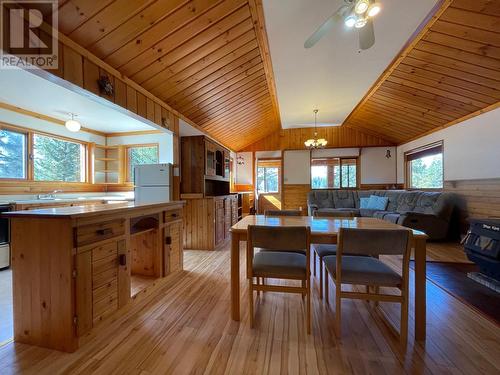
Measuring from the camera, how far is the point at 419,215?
13.5 feet

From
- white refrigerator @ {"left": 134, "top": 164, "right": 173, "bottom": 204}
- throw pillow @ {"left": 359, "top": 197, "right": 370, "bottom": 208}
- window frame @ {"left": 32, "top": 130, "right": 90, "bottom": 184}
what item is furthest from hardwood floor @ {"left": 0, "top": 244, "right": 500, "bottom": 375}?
throw pillow @ {"left": 359, "top": 197, "right": 370, "bottom": 208}

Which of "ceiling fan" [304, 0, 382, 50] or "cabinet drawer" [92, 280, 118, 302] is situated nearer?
"cabinet drawer" [92, 280, 118, 302]

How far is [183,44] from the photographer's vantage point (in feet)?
7.68

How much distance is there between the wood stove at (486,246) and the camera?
2.21m

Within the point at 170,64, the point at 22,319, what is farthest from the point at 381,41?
the point at 22,319

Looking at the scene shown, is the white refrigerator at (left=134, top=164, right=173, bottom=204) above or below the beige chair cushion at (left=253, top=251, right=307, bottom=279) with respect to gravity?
above

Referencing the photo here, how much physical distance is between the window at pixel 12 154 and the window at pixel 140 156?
5.69 ft

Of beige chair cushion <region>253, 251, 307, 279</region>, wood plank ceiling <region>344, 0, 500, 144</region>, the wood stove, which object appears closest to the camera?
beige chair cushion <region>253, 251, 307, 279</region>

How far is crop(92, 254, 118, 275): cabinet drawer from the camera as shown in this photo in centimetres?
157

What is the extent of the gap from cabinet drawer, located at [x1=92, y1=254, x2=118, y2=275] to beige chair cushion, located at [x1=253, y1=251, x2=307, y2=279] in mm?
1135

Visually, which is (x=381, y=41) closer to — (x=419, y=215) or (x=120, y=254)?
(x=419, y=215)

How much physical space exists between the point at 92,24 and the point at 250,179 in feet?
20.2

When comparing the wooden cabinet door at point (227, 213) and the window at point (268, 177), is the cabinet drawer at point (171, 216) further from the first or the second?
the window at point (268, 177)

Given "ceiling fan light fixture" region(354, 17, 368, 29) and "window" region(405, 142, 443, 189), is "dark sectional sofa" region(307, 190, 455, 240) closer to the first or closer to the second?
"window" region(405, 142, 443, 189)
